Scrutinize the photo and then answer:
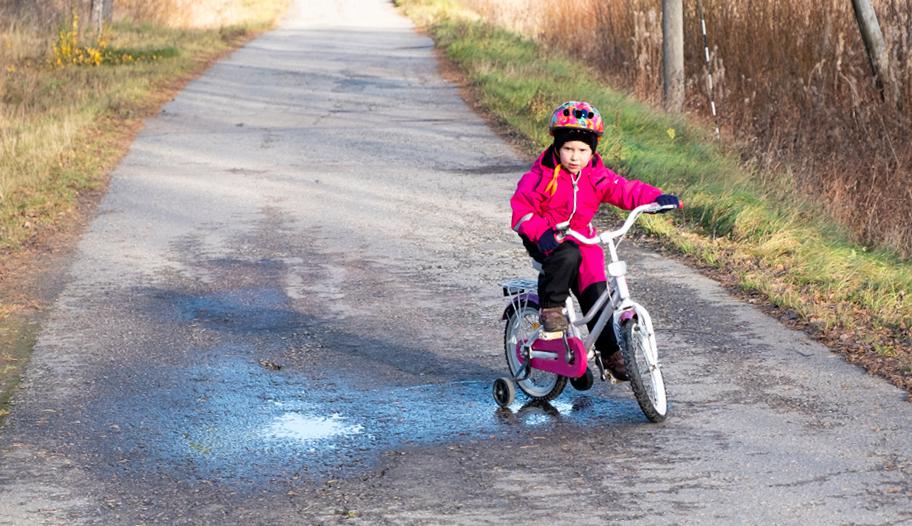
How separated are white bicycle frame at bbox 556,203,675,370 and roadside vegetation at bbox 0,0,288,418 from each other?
8.71 ft

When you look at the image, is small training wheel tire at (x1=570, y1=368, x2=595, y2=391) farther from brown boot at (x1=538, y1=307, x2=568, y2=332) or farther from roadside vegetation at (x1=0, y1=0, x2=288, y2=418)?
roadside vegetation at (x1=0, y1=0, x2=288, y2=418)

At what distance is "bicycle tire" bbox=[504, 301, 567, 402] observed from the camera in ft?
20.7

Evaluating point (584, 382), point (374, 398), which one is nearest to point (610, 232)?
point (584, 382)

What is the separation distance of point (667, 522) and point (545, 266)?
151 centimetres

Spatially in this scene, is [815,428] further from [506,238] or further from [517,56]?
[517,56]

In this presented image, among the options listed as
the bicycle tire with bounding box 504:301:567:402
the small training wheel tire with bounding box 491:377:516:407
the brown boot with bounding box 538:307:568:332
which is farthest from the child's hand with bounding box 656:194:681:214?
the small training wheel tire with bounding box 491:377:516:407

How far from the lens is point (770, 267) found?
29.2 feet

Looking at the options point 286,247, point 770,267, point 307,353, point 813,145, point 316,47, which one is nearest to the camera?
point 307,353

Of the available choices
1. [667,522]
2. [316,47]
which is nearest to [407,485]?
[667,522]

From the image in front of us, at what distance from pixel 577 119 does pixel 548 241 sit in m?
0.54

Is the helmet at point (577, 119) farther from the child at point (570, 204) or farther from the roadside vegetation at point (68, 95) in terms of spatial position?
the roadside vegetation at point (68, 95)

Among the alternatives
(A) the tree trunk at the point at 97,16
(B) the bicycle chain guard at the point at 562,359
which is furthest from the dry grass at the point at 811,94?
(A) the tree trunk at the point at 97,16

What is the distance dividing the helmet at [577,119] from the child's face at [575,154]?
73 mm

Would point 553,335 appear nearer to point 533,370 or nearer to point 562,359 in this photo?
point 562,359
